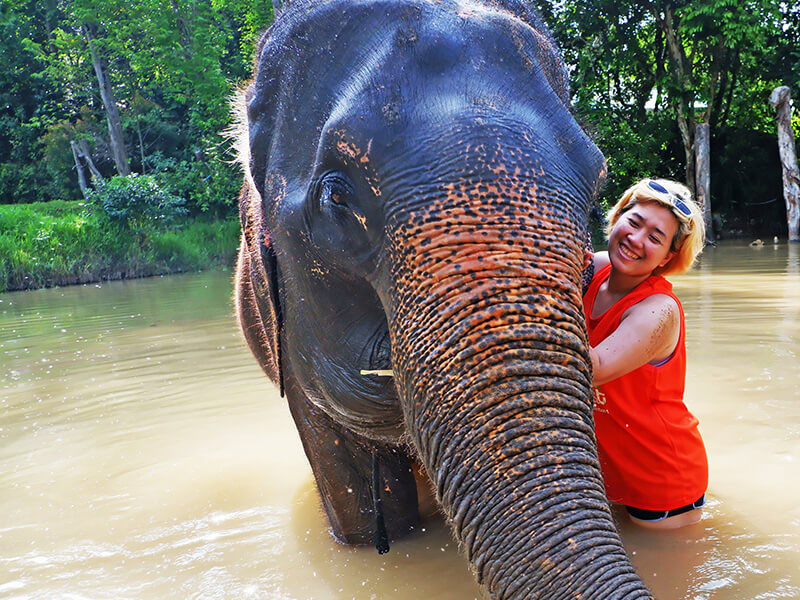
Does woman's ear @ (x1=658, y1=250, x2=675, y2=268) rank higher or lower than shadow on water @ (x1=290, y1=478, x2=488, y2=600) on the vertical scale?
higher

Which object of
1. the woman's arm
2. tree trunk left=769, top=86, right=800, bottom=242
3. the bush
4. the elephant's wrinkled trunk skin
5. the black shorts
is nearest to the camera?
the elephant's wrinkled trunk skin

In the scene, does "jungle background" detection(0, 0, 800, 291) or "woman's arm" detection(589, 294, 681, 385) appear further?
"jungle background" detection(0, 0, 800, 291)

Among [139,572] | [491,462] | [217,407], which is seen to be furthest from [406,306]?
[217,407]

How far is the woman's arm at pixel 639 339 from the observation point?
2463 millimetres

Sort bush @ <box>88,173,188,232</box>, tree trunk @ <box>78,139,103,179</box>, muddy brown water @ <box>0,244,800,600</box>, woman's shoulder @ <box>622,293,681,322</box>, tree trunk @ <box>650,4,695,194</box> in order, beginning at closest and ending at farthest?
1. woman's shoulder @ <box>622,293,681,322</box>
2. muddy brown water @ <box>0,244,800,600</box>
3. tree trunk @ <box>650,4,695,194</box>
4. bush @ <box>88,173,188,232</box>
5. tree trunk @ <box>78,139,103,179</box>

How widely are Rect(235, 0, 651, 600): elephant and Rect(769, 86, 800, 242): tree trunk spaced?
1955cm

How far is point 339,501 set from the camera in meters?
3.14

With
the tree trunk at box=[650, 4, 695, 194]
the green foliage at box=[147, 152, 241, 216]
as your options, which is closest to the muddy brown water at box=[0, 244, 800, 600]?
the tree trunk at box=[650, 4, 695, 194]

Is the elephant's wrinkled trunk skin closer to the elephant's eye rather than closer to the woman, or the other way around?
the elephant's eye

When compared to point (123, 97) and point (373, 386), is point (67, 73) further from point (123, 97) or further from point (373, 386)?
point (373, 386)

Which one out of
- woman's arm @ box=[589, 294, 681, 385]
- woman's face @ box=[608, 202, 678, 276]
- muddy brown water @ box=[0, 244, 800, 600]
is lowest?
muddy brown water @ box=[0, 244, 800, 600]

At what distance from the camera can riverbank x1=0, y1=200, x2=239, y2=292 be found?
63.9ft

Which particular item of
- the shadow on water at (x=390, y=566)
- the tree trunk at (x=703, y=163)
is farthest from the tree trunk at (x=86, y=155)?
the shadow on water at (x=390, y=566)

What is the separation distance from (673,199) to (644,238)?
0.60 ft
